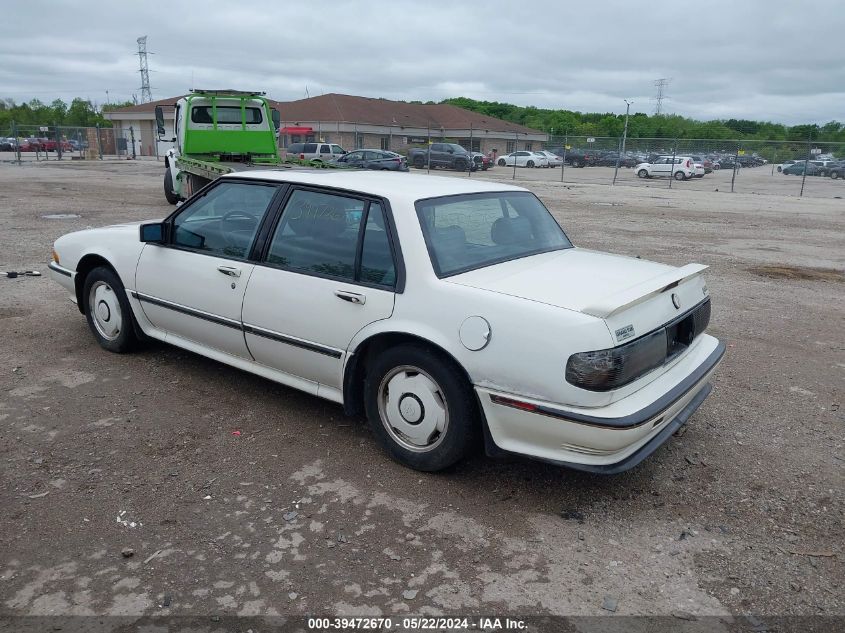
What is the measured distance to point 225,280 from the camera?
430 cm

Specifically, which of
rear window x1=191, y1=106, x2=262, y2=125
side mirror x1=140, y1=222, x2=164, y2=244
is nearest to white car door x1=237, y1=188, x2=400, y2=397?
side mirror x1=140, y1=222, x2=164, y2=244

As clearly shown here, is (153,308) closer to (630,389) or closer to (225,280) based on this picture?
(225,280)

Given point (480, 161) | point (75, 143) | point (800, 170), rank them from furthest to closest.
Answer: point (75, 143)
point (800, 170)
point (480, 161)

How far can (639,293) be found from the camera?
11.0 feet

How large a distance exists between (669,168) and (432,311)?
1502 inches

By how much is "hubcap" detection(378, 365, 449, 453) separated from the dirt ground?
209 mm

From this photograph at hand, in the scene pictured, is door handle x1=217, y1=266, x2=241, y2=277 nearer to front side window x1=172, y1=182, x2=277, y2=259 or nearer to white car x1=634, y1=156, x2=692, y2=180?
front side window x1=172, y1=182, x2=277, y2=259

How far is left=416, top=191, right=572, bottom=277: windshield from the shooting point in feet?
12.2

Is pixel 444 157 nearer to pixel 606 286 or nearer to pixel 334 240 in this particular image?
pixel 334 240

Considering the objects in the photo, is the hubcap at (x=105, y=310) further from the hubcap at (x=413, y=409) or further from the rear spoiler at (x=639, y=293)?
the rear spoiler at (x=639, y=293)

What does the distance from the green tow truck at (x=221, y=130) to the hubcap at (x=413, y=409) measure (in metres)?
11.5

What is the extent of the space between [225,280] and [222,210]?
59 cm

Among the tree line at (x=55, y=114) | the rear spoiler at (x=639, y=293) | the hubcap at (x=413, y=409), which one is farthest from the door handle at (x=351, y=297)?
the tree line at (x=55, y=114)

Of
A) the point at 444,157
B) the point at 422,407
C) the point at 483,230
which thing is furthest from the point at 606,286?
the point at 444,157
